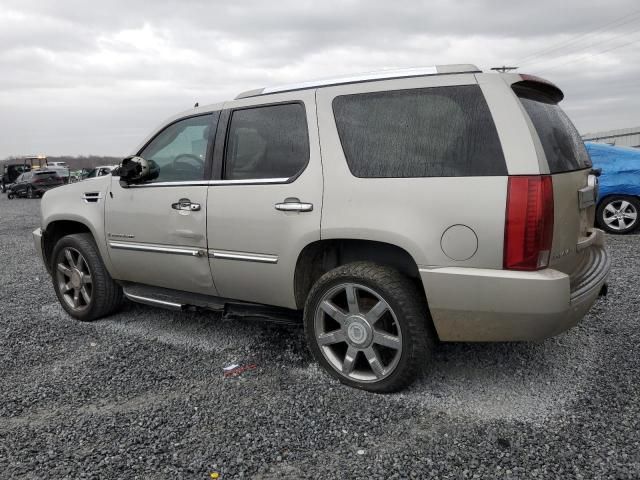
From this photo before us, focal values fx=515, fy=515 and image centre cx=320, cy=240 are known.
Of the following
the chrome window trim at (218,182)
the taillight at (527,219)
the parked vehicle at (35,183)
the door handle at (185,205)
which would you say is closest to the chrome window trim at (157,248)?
the door handle at (185,205)

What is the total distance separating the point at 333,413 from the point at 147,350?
1.73 metres

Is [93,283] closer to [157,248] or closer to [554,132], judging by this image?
[157,248]

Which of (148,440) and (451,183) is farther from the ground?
(451,183)

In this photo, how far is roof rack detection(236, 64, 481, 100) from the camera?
286cm

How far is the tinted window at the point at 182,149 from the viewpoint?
3750 mm

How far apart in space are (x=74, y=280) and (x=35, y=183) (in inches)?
1063

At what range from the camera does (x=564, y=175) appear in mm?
2771

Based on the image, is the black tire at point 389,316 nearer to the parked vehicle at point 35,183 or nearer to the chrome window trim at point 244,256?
the chrome window trim at point 244,256

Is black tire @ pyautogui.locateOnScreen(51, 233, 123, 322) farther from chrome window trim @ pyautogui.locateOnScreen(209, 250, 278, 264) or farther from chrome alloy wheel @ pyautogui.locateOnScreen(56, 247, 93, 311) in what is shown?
chrome window trim @ pyautogui.locateOnScreen(209, 250, 278, 264)

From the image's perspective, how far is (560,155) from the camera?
2859 millimetres

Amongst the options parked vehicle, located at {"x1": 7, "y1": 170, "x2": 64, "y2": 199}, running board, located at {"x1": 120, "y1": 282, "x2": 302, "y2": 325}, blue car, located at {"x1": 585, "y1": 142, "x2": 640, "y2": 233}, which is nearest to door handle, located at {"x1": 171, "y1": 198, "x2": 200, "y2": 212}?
running board, located at {"x1": 120, "y1": 282, "x2": 302, "y2": 325}

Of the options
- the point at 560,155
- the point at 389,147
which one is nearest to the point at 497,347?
the point at 560,155

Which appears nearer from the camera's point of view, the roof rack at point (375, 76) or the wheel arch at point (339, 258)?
the roof rack at point (375, 76)

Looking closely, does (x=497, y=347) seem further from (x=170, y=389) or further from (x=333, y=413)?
(x=170, y=389)
